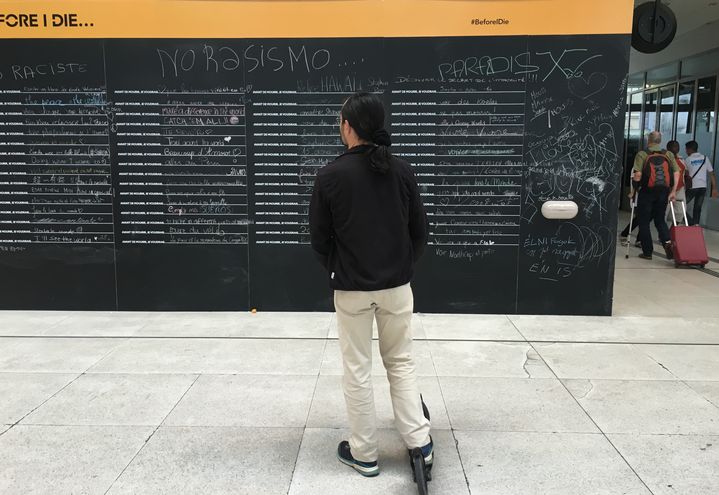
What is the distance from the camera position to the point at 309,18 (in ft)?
19.2

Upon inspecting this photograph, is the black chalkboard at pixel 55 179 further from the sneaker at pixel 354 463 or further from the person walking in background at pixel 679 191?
the person walking in background at pixel 679 191

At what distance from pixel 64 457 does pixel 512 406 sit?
283cm

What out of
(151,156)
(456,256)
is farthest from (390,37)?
(151,156)

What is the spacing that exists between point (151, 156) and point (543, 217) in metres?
4.21

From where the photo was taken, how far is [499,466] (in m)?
3.21

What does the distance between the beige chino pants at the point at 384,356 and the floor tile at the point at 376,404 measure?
63cm

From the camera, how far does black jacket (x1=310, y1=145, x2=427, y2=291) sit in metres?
2.89

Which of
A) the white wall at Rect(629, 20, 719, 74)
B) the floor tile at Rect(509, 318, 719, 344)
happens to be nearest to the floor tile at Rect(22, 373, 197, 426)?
the floor tile at Rect(509, 318, 719, 344)

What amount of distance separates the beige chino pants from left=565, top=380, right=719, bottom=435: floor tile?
1.43 meters

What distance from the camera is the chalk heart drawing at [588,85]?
584 cm

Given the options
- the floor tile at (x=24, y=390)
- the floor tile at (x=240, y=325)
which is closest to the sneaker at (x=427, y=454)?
the floor tile at (x=240, y=325)

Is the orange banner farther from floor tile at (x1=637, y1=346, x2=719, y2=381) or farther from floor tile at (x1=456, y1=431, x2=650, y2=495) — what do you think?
floor tile at (x1=456, y1=431, x2=650, y2=495)

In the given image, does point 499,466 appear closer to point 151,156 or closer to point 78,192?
point 151,156

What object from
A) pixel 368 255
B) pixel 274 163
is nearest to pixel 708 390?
pixel 368 255
